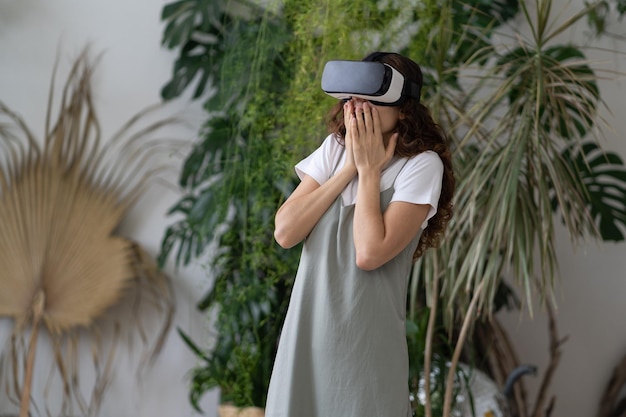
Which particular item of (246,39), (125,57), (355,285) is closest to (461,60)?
(246,39)

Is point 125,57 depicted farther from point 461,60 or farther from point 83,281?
point 461,60

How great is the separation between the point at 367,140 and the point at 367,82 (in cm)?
11

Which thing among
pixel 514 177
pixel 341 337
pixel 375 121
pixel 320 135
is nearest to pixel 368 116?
pixel 375 121

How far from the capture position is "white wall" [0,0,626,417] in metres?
3.48

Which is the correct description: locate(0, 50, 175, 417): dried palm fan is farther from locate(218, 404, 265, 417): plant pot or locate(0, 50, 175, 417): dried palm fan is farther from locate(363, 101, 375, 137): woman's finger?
locate(363, 101, 375, 137): woman's finger

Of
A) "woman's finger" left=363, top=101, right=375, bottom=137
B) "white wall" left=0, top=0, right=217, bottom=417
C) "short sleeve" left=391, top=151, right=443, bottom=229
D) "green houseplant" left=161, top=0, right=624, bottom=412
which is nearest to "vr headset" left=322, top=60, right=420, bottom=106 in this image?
"woman's finger" left=363, top=101, right=375, bottom=137

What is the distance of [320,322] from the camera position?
1575 millimetres

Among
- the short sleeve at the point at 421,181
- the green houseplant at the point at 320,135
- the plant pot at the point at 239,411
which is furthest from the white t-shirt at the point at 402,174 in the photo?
the plant pot at the point at 239,411

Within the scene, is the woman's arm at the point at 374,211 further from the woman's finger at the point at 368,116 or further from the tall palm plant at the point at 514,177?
the tall palm plant at the point at 514,177

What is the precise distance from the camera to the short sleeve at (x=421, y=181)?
1565 mm

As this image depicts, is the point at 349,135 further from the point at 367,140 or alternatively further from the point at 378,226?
the point at 378,226

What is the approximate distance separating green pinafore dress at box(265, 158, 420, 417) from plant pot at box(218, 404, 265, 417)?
144 cm

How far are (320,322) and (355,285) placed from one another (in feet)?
0.32

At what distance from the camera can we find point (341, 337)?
1.56 meters
